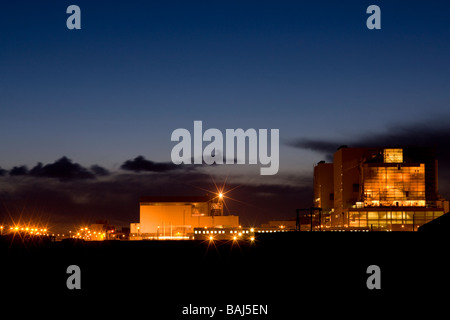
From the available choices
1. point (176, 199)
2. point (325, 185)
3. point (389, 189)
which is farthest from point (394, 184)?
point (176, 199)

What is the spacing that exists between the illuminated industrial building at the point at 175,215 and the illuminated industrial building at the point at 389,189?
31656 mm

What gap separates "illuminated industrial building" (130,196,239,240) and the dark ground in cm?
10475

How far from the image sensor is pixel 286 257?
30.4 m

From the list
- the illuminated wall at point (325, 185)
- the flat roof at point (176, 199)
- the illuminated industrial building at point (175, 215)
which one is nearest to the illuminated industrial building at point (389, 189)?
the illuminated wall at point (325, 185)

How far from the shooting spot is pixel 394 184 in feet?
494

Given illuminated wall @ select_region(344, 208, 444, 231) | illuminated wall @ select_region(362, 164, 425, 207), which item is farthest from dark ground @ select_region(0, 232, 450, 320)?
illuminated wall @ select_region(362, 164, 425, 207)

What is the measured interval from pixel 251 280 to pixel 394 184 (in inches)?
5155

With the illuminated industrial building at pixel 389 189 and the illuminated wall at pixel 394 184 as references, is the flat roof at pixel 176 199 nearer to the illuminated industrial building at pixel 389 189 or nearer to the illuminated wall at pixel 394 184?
the illuminated industrial building at pixel 389 189

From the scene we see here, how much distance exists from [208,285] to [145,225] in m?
119

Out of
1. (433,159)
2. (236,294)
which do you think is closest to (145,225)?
(433,159)

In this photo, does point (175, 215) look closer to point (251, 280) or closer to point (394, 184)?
point (394, 184)

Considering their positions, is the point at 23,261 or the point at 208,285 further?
the point at 23,261
